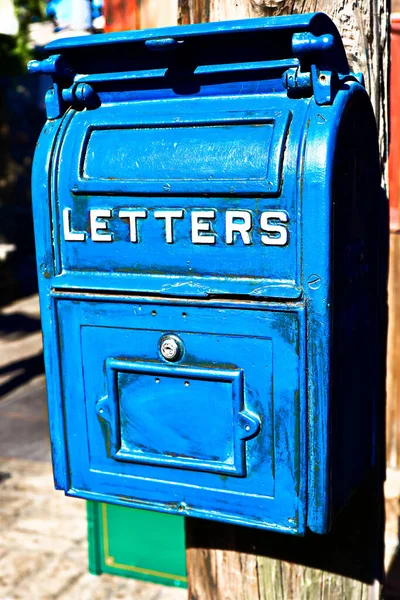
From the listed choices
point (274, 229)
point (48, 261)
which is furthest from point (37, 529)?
point (274, 229)

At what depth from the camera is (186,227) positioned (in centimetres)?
167

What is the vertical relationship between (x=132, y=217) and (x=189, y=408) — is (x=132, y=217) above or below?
above

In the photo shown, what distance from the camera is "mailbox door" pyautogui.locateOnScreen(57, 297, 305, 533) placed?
5.40ft

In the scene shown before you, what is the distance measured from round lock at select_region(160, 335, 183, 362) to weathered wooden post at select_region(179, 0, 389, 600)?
57cm

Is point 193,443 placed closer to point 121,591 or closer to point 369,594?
point 369,594

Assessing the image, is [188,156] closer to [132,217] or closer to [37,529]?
[132,217]

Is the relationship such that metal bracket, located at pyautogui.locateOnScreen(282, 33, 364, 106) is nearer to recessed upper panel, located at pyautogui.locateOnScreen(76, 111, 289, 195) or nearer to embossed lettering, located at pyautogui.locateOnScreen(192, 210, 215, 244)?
recessed upper panel, located at pyautogui.locateOnScreen(76, 111, 289, 195)

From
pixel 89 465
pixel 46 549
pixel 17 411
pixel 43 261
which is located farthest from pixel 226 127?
pixel 17 411

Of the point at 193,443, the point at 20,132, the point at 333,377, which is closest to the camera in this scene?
the point at 333,377

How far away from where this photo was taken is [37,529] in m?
4.30

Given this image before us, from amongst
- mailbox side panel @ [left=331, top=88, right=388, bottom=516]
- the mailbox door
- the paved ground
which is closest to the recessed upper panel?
mailbox side panel @ [left=331, top=88, right=388, bottom=516]

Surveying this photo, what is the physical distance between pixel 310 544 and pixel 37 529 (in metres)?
2.67

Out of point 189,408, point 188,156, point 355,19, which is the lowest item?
point 189,408

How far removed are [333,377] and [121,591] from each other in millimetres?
2528
